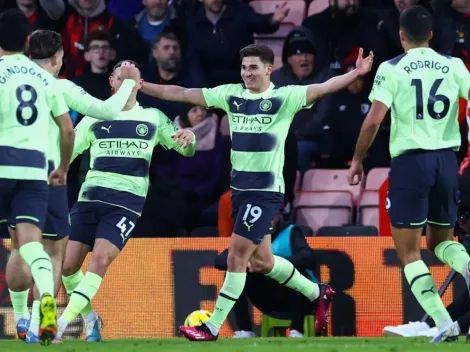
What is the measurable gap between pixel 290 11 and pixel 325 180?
2603mm

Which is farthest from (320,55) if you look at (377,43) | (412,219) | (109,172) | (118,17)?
(412,219)

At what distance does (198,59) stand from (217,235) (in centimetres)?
273

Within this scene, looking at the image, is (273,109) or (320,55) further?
(320,55)

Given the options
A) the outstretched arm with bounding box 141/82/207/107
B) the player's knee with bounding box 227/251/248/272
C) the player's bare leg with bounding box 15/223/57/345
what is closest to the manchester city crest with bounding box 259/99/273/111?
the outstretched arm with bounding box 141/82/207/107

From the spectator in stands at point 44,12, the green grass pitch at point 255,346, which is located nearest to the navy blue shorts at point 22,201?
the green grass pitch at point 255,346

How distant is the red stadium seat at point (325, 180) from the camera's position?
1377 centimetres

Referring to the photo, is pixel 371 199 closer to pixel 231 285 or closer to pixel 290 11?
pixel 290 11

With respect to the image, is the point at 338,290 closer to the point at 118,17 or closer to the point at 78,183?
the point at 78,183

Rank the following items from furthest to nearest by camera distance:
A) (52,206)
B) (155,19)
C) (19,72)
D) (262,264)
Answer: (155,19) < (262,264) < (52,206) < (19,72)

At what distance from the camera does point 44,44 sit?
983 cm

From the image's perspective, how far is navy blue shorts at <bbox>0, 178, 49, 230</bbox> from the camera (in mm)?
8930

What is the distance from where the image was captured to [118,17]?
15406 millimetres

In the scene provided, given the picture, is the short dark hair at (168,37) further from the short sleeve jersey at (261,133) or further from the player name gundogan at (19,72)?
the player name gundogan at (19,72)

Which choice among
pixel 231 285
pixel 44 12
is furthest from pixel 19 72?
pixel 44 12
